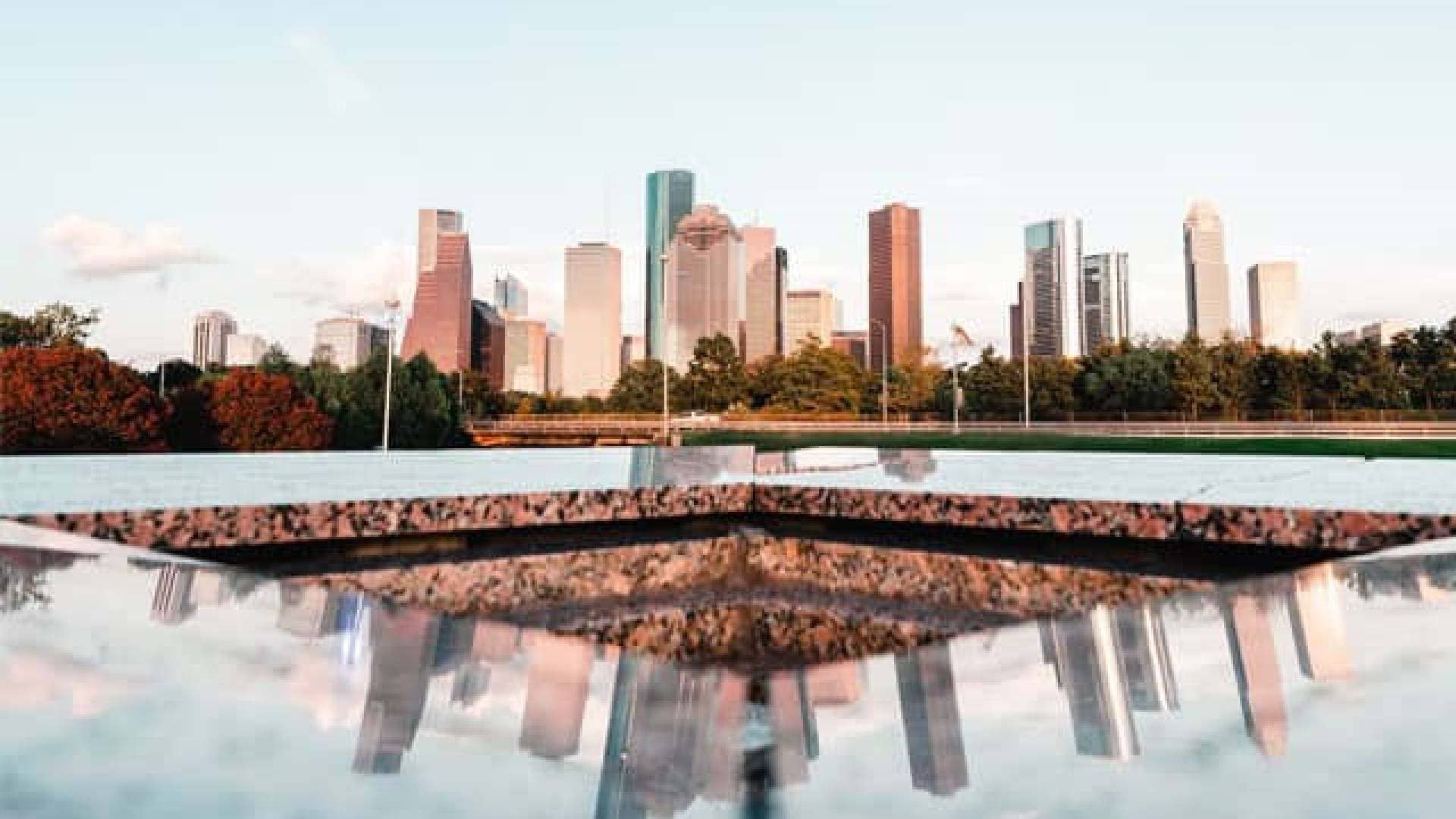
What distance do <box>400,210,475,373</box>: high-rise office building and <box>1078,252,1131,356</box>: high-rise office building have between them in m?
128

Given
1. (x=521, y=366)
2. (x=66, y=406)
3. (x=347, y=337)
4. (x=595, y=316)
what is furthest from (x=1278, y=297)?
(x=66, y=406)

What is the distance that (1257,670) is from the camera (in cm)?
94

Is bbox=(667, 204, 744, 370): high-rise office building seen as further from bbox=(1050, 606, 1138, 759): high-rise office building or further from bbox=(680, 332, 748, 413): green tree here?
bbox=(1050, 606, 1138, 759): high-rise office building

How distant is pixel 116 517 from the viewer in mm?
1870

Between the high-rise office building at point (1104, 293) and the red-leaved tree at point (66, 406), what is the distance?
167794 mm

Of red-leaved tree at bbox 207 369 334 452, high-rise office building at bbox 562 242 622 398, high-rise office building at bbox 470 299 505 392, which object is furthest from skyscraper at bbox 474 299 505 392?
red-leaved tree at bbox 207 369 334 452

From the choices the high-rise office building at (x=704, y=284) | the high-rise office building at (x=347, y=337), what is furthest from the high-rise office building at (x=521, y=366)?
the high-rise office building at (x=347, y=337)

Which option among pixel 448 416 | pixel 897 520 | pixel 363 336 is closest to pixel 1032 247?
pixel 363 336

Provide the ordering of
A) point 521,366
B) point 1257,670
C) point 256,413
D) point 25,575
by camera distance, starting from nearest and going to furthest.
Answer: point 1257,670, point 25,575, point 256,413, point 521,366

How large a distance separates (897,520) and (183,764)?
1.87m

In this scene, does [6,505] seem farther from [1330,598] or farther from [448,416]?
[448,416]

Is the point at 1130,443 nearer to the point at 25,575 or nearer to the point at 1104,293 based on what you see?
the point at 25,575

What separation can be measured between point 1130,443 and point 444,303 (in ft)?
531

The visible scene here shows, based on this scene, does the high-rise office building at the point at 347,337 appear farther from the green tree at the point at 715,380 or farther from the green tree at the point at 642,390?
the green tree at the point at 715,380
